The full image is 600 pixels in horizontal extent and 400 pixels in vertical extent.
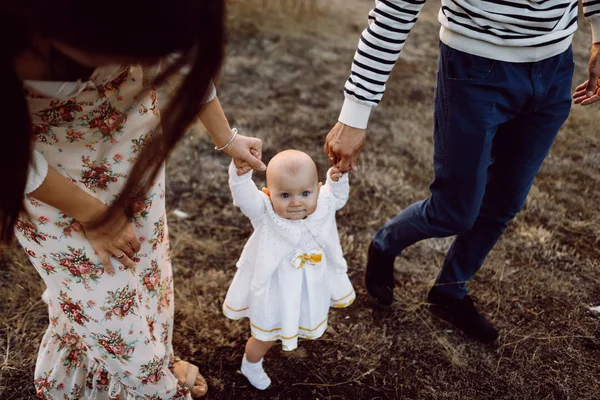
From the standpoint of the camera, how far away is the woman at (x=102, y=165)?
859 millimetres

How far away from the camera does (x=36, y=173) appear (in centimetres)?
116

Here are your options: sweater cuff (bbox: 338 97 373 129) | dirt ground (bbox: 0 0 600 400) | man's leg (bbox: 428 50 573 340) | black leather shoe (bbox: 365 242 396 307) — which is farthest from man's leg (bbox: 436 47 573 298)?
sweater cuff (bbox: 338 97 373 129)

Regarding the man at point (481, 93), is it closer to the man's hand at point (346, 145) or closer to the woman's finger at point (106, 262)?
the man's hand at point (346, 145)

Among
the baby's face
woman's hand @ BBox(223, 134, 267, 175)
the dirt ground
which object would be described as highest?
woman's hand @ BBox(223, 134, 267, 175)

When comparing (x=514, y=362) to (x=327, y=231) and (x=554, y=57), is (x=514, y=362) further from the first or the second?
(x=554, y=57)

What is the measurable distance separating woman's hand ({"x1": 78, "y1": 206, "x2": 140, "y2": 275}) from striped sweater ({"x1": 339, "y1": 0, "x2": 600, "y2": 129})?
77 centimetres

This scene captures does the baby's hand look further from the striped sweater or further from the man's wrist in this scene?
the man's wrist

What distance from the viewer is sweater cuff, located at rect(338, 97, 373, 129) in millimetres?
1694

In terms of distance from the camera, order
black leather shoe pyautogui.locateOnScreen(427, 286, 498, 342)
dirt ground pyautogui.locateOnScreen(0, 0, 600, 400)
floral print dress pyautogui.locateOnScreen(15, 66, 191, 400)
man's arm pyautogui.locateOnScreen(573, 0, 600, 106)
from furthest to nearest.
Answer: black leather shoe pyautogui.locateOnScreen(427, 286, 498, 342) → dirt ground pyautogui.locateOnScreen(0, 0, 600, 400) → man's arm pyautogui.locateOnScreen(573, 0, 600, 106) → floral print dress pyautogui.locateOnScreen(15, 66, 191, 400)

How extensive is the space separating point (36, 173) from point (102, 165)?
0.78 ft

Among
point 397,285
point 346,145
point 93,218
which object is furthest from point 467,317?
point 93,218

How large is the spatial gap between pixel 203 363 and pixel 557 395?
142cm

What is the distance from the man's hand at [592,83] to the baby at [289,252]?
3.35 ft

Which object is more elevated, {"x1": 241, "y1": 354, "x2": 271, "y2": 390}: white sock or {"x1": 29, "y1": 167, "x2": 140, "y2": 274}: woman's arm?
→ {"x1": 29, "y1": 167, "x2": 140, "y2": 274}: woman's arm
